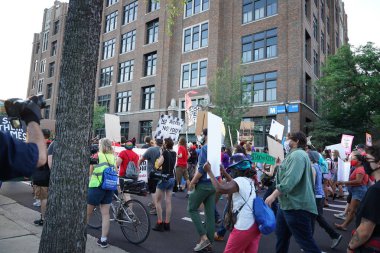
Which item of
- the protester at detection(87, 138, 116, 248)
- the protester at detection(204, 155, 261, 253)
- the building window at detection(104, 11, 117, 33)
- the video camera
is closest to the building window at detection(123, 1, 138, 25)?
the building window at detection(104, 11, 117, 33)

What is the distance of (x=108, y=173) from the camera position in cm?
516

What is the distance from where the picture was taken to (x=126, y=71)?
35750 millimetres

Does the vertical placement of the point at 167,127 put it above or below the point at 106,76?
below

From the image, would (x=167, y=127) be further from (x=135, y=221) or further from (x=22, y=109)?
(x=22, y=109)

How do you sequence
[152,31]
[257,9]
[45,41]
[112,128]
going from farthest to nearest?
[45,41], [152,31], [257,9], [112,128]

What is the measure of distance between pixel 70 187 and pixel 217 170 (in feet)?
5.02

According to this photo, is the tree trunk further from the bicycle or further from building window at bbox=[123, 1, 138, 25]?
building window at bbox=[123, 1, 138, 25]

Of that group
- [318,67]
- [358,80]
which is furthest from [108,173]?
[318,67]

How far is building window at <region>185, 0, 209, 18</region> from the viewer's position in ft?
95.9

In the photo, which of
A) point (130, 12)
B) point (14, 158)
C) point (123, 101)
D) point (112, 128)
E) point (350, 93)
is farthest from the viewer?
point (130, 12)

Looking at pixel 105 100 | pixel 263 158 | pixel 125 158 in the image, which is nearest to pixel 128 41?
pixel 105 100

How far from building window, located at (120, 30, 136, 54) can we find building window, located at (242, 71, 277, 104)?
16.5 m

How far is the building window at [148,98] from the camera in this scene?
106 ft

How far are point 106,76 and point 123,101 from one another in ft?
17.4
